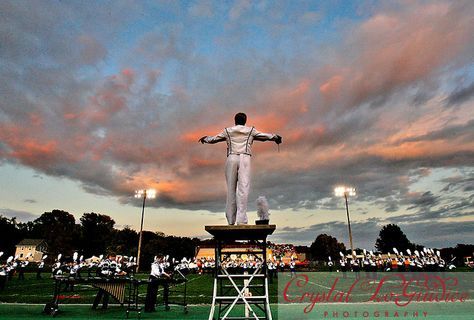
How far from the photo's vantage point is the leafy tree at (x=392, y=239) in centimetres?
11325

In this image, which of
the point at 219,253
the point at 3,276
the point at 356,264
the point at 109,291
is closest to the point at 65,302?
the point at 109,291

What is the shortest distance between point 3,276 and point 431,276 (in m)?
32.7

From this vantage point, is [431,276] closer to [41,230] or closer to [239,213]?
[239,213]

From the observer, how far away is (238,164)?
227 inches

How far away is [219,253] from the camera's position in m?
5.61

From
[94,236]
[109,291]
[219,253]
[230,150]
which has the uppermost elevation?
[94,236]

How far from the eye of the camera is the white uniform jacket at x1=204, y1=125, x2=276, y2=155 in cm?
586

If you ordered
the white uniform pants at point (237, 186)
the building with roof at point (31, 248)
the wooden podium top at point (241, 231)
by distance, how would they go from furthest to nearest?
the building with roof at point (31, 248), the white uniform pants at point (237, 186), the wooden podium top at point (241, 231)

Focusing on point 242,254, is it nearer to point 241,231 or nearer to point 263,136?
point 241,231

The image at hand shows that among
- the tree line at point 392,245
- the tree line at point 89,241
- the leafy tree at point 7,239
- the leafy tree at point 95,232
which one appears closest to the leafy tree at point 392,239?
the tree line at point 392,245

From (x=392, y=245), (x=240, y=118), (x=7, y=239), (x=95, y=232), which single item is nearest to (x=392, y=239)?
(x=392, y=245)

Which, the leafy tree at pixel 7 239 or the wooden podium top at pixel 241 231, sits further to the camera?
the leafy tree at pixel 7 239

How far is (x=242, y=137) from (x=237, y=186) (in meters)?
0.84

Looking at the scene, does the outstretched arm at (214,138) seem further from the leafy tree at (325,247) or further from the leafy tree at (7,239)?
the leafy tree at (325,247)
